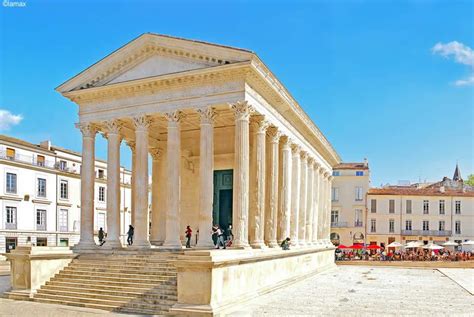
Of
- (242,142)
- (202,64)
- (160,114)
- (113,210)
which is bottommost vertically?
(113,210)

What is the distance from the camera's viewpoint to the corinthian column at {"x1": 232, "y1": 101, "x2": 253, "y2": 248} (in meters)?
18.0

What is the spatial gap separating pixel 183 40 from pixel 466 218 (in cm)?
4702

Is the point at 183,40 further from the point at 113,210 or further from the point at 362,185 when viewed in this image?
the point at 362,185

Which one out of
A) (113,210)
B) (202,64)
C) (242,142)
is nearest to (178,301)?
(242,142)


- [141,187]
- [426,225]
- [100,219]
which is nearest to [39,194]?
[100,219]

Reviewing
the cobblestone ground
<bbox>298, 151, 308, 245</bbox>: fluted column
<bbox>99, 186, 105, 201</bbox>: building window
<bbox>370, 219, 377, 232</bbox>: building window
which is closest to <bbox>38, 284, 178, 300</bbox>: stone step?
the cobblestone ground

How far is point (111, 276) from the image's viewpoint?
1764cm

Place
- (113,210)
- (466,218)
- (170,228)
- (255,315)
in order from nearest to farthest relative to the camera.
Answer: (255,315)
(170,228)
(113,210)
(466,218)

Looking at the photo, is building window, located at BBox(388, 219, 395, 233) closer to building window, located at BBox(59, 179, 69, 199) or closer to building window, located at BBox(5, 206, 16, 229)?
building window, located at BBox(59, 179, 69, 199)

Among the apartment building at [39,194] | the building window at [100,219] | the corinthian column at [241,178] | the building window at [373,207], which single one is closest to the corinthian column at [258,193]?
the corinthian column at [241,178]

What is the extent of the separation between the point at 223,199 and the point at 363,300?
35.3 feet

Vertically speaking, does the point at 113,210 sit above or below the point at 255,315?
above

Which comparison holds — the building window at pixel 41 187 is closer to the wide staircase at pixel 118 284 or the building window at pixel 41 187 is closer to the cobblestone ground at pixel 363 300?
the wide staircase at pixel 118 284

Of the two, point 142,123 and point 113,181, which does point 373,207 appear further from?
point 142,123
